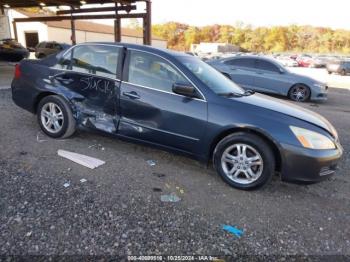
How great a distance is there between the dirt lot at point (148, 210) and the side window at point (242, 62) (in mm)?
7021

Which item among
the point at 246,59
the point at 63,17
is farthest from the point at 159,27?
the point at 246,59

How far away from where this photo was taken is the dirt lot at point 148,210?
2641 millimetres

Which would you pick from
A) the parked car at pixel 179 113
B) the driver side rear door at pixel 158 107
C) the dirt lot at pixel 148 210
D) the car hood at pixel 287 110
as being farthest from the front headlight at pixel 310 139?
the driver side rear door at pixel 158 107

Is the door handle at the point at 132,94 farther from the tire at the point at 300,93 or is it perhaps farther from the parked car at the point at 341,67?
the parked car at the point at 341,67

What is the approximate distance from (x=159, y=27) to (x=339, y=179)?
9248 cm

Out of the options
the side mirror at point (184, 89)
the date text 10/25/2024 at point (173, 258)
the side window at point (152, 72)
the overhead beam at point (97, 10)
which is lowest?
the date text 10/25/2024 at point (173, 258)

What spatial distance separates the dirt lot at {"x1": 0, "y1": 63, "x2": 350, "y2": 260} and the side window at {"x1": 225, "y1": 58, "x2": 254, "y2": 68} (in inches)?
276

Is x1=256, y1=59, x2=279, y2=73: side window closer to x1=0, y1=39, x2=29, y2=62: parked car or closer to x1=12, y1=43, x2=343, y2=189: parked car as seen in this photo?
x1=12, y1=43, x2=343, y2=189: parked car

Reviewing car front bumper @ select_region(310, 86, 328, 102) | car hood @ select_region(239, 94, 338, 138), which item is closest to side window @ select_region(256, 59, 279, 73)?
car front bumper @ select_region(310, 86, 328, 102)

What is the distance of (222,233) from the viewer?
2.86 metres

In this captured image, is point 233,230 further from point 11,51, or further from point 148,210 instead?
point 11,51

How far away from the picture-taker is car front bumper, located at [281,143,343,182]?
3355 mm

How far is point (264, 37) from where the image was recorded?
8431 centimetres

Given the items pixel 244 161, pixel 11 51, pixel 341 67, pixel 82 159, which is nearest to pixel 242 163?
pixel 244 161
